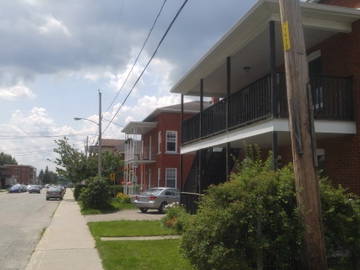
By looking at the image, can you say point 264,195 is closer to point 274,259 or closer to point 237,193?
point 237,193

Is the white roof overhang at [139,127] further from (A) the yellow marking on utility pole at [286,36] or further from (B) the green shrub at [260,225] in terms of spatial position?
(A) the yellow marking on utility pole at [286,36]

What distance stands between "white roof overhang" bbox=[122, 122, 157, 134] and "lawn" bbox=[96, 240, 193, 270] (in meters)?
26.9

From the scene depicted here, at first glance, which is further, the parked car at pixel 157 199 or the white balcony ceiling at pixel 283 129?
the parked car at pixel 157 199

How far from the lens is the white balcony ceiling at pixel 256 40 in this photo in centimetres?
1155

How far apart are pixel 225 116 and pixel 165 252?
5.32 meters

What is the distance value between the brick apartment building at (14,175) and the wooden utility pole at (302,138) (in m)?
129

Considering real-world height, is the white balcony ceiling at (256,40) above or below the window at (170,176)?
above

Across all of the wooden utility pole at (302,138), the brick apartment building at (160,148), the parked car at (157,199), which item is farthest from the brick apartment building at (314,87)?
the brick apartment building at (160,148)

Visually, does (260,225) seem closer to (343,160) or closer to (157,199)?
(343,160)

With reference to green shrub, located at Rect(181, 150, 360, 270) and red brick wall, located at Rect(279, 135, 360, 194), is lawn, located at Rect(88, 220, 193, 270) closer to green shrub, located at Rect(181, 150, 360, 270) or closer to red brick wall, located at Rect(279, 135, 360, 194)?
green shrub, located at Rect(181, 150, 360, 270)

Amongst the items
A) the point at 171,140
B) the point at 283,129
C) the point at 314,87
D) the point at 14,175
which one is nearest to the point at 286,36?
the point at 283,129

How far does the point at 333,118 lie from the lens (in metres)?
11.8

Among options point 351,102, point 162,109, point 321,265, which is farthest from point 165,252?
point 162,109

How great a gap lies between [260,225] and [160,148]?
30.9m
